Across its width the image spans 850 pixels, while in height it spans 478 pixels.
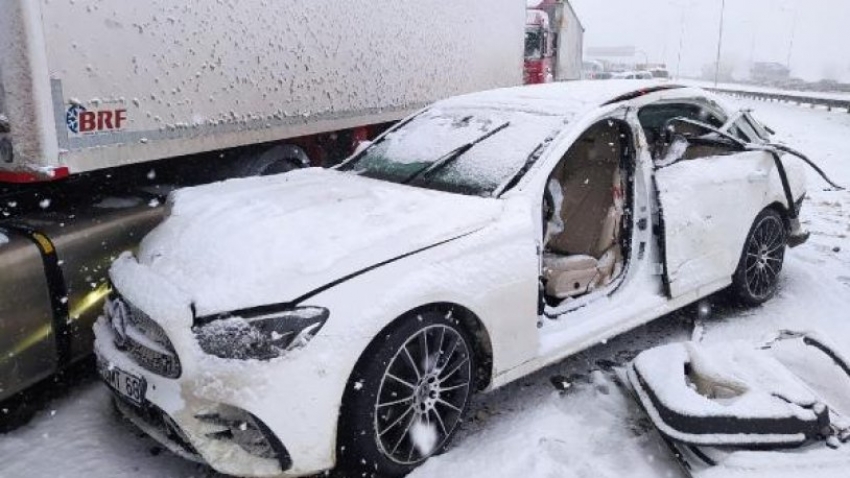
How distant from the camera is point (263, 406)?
259 cm

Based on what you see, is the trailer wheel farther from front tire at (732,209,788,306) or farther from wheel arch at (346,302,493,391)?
front tire at (732,209,788,306)

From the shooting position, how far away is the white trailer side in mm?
3725

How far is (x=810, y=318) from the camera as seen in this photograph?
4832 millimetres

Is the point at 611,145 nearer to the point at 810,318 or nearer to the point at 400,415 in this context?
the point at 810,318

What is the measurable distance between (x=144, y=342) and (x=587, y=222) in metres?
2.76

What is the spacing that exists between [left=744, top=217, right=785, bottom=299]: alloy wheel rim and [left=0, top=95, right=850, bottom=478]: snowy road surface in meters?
0.23

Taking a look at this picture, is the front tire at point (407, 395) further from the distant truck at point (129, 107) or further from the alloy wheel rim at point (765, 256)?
the alloy wheel rim at point (765, 256)

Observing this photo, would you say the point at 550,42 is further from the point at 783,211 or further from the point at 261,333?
the point at 261,333

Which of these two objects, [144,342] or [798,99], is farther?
[798,99]

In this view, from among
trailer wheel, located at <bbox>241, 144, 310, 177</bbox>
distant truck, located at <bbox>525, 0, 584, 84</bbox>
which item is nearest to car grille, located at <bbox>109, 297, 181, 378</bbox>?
trailer wheel, located at <bbox>241, 144, 310, 177</bbox>

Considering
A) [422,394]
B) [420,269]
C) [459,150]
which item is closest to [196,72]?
[459,150]

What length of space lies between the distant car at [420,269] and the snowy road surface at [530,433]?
0.84 feet

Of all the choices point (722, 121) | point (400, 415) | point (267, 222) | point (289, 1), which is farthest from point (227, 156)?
point (722, 121)

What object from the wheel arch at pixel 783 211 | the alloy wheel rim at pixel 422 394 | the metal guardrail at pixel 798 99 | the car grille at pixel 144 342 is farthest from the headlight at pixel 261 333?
the metal guardrail at pixel 798 99
